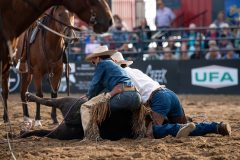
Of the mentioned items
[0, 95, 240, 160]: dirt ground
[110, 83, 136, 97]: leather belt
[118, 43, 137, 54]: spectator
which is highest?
[118, 43, 137, 54]: spectator

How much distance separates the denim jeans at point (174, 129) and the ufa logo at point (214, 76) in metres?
10.1

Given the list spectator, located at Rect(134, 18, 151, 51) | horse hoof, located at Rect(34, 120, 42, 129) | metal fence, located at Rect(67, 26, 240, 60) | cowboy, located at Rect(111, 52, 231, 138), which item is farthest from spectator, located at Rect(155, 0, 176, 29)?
cowboy, located at Rect(111, 52, 231, 138)

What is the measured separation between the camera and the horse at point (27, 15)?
22.5ft

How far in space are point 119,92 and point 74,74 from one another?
11685 mm

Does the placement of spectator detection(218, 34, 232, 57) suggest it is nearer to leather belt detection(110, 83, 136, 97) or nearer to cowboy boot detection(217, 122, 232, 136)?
cowboy boot detection(217, 122, 232, 136)

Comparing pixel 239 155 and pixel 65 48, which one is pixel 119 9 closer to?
pixel 65 48

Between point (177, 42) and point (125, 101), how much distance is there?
11346 millimetres

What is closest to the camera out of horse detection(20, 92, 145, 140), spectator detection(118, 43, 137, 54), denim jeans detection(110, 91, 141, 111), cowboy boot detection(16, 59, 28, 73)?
denim jeans detection(110, 91, 141, 111)

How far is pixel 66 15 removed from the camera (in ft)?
37.4

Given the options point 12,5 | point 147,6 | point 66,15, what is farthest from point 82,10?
point 147,6

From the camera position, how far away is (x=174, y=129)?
8.60m

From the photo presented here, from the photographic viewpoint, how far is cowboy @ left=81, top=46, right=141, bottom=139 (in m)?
8.44

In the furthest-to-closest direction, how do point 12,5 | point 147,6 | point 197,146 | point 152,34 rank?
point 147,6
point 152,34
point 197,146
point 12,5

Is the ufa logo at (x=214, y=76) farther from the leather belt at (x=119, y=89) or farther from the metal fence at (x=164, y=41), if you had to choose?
the leather belt at (x=119, y=89)
